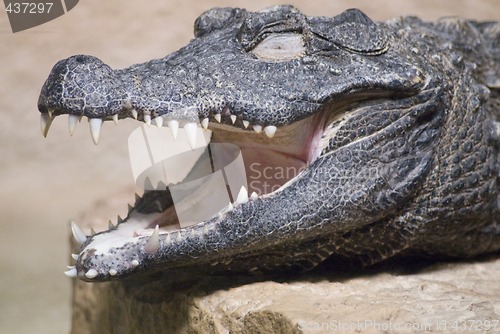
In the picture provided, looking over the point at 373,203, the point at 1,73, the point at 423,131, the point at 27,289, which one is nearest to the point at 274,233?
the point at 373,203

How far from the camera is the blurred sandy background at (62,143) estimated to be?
5031mm

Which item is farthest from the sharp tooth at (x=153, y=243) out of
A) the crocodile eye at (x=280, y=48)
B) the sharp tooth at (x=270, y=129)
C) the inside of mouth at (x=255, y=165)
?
the crocodile eye at (x=280, y=48)

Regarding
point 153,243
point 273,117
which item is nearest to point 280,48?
point 273,117

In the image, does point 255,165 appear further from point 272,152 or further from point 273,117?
point 273,117

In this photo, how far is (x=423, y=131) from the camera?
3.07 meters

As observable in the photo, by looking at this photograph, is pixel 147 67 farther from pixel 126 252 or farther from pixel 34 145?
pixel 34 145

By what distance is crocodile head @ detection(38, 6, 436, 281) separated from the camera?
271cm

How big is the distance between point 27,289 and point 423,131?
3.01 metres

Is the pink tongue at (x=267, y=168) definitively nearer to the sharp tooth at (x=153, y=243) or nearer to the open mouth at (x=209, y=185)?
the open mouth at (x=209, y=185)

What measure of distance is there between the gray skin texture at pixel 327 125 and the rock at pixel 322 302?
0.09 meters

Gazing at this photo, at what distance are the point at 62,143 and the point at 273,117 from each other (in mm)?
3664

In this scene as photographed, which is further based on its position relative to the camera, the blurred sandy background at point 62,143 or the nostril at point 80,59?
the blurred sandy background at point 62,143

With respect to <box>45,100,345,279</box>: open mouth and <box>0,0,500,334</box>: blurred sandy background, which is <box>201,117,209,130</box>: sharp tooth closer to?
<box>45,100,345,279</box>: open mouth

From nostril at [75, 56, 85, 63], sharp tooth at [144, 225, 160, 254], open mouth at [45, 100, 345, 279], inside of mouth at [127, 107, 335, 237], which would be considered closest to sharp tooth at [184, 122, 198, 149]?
open mouth at [45, 100, 345, 279]
